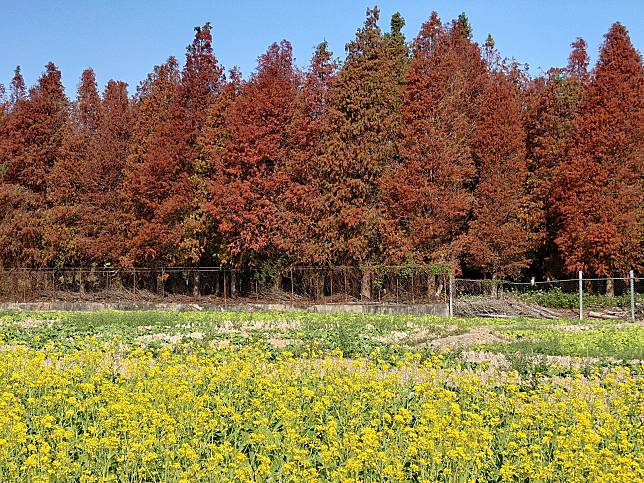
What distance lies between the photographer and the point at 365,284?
104ft

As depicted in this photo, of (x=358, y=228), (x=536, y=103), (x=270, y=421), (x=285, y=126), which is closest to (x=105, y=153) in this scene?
(x=285, y=126)

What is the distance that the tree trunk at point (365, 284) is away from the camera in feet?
103

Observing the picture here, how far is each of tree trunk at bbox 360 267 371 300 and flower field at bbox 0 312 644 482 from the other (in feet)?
57.1

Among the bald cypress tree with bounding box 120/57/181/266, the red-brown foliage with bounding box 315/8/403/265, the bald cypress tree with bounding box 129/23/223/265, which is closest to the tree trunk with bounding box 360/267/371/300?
the red-brown foliage with bounding box 315/8/403/265

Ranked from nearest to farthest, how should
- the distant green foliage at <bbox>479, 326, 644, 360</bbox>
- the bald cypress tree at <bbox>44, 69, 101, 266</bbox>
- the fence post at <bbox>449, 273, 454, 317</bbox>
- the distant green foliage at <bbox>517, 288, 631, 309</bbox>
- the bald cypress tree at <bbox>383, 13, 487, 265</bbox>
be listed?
the distant green foliage at <bbox>479, 326, 644, 360</bbox>
the fence post at <bbox>449, 273, 454, 317</bbox>
the distant green foliage at <bbox>517, 288, 631, 309</bbox>
the bald cypress tree at <bbox>383, 13, 487, 265</bbox>
the bald cypress tree at <bbox>44, 69, 101, 266</bbox>

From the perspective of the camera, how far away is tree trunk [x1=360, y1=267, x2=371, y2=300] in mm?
31453

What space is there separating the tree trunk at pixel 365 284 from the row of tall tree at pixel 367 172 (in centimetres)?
85

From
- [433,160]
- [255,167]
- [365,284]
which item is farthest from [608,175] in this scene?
[255,167]

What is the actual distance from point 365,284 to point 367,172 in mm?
4974

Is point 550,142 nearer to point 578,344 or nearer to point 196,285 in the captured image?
point 196,285

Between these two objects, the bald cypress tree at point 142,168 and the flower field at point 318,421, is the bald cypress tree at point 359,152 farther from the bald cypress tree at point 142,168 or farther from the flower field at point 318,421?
the flower field at point 318,421

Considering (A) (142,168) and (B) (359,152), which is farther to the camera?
(A) (142,168)

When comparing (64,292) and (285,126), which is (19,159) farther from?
(285,126)

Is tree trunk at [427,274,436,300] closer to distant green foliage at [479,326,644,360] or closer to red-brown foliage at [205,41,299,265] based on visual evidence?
red-brown foliage at [205,41,299,265]
